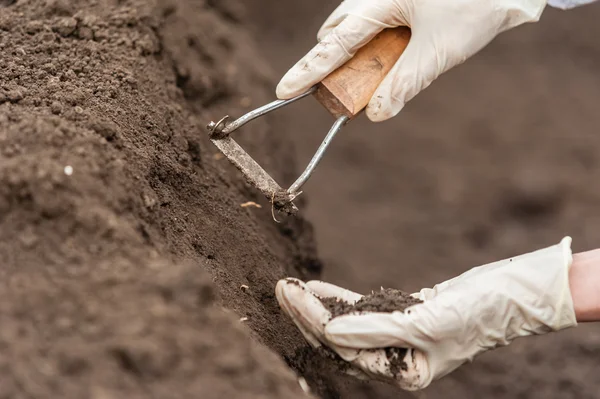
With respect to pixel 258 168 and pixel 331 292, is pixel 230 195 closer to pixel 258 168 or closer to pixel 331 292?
pixel 258 168

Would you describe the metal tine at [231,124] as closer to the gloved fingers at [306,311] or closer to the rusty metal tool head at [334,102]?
the rusty metal tool head at [334,102]

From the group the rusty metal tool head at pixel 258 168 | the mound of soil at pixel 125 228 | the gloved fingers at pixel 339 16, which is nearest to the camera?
the mound of soil at pixel 125 228

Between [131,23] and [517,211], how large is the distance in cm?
241

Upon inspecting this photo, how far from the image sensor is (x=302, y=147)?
12.7 ft

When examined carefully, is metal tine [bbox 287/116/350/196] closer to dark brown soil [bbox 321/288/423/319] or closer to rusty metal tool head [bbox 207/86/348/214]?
rusty metal tool head [bbox 207/86/348/214]

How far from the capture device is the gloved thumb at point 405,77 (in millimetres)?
1931

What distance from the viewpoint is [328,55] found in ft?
6.17

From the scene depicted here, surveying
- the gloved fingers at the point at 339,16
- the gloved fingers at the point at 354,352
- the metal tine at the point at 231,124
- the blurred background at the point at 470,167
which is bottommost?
the blurred background at the point at 470,167

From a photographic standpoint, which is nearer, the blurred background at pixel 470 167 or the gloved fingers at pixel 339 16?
the gloved fingers at pixel 339 16

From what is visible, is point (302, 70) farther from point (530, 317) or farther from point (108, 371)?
point (108, 371)

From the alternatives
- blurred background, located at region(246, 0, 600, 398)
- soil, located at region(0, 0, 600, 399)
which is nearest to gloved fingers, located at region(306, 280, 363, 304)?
soil, located at region(0, 0, 600, 399)

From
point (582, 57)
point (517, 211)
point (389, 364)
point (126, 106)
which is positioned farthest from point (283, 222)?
point (582, 57)

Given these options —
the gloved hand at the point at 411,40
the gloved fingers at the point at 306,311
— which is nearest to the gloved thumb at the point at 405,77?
the gloved hand at the point at 411,40

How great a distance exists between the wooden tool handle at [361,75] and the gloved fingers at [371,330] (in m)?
0.67
